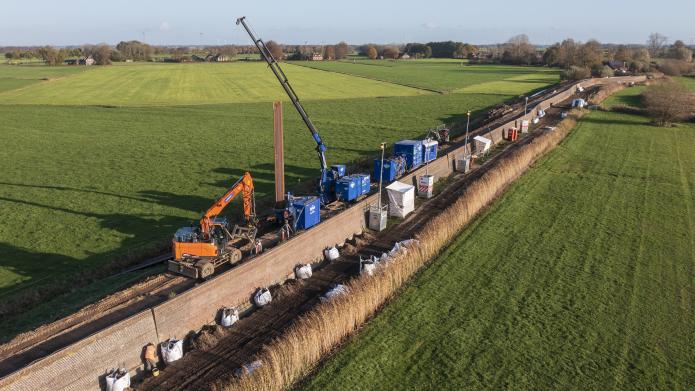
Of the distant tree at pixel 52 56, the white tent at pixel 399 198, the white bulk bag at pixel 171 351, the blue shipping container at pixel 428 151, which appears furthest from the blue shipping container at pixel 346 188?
the distant tree at pixel 52 56

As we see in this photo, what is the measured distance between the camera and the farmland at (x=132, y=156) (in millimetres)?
23547

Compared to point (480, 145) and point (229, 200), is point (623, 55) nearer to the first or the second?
point (480, 145)

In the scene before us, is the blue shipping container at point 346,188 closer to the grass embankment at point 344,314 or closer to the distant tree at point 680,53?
the grass embankment at point 344,314

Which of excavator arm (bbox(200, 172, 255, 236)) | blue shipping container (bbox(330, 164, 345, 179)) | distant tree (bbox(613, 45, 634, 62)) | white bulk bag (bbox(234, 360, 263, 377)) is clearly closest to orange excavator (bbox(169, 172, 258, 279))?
excavator arm (bbox(200, 172, 255, 236))

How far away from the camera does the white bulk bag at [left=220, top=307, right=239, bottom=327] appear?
17.0m

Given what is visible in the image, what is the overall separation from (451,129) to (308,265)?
39.2 metres

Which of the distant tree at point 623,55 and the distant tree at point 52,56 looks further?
the distant tree at point 52,56

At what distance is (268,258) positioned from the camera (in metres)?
19.3

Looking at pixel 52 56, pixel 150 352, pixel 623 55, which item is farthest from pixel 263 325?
pixel 52 56

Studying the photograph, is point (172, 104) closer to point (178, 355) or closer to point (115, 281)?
point (115, 281)

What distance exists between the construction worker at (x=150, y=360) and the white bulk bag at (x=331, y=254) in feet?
30.2

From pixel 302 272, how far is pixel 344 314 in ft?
15.0

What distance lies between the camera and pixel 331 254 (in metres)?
22.4

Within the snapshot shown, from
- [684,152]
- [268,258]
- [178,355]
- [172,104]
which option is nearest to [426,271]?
[268,258]
